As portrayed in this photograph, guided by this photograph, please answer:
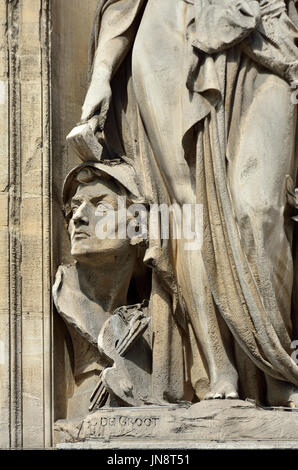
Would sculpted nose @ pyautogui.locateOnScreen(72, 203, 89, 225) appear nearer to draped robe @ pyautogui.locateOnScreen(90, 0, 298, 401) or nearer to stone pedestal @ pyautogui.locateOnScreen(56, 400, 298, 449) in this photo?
draped robe @ pyautogui.locateOnScreen(90, 0, 298, 401)

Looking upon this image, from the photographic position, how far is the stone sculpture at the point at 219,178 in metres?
9.77

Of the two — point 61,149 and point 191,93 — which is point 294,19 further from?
point 61,149

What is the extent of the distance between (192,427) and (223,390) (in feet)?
1.00

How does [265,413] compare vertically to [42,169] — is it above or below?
below

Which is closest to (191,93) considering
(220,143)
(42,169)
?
(220,143)

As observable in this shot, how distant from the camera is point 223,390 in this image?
977 cm

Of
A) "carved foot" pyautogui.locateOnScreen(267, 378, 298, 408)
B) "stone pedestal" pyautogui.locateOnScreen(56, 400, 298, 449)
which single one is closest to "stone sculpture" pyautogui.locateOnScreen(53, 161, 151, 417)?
"stone pedestal" pyautogui.locateOnScreen(56, 400, 298, 449)

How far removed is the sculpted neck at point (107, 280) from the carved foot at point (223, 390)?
30.5 inches

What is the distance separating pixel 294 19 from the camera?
10.2m

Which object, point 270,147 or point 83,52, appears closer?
point 270,147

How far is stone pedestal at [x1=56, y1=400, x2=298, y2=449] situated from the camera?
9.48m

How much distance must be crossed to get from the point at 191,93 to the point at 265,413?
1.66m

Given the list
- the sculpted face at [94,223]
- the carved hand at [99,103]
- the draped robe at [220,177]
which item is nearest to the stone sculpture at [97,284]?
the sculpted face at [94,223]
